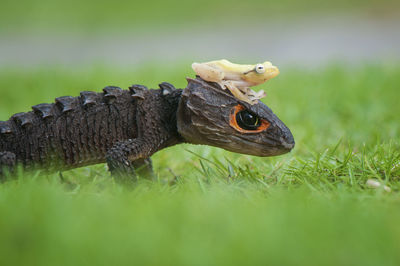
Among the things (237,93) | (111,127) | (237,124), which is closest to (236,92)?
(237,93)

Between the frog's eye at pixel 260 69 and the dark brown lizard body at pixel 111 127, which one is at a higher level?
the frog's eye at pixel 260 69

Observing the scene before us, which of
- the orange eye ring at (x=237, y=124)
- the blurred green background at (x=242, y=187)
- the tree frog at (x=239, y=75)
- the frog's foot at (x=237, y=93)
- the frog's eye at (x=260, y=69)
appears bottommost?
the blurred green background at (x=242, y=187)

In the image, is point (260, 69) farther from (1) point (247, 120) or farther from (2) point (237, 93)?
(1) point (247, 120)

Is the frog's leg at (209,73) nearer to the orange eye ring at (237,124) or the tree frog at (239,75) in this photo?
the tree frog at (239,75)

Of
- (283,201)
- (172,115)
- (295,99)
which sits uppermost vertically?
(172,115)

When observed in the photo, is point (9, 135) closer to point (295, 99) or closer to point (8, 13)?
point (295, 99)

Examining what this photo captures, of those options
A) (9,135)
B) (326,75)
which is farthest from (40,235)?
(326,75)

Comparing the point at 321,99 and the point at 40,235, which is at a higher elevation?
the point at 40,235

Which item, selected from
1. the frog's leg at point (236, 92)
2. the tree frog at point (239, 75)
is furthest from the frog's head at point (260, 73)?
the frog's leg at point (236, 92)
